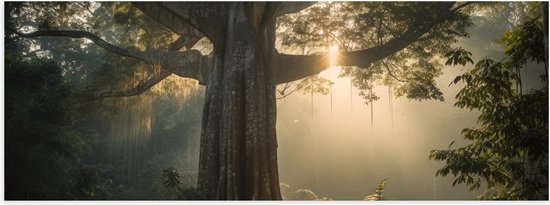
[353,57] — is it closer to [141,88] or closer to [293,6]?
[293,6]

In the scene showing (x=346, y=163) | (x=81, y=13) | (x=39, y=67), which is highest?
(x=81, y=13)

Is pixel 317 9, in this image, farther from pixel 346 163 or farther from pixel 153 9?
pixel 346 163

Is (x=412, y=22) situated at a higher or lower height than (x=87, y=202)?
higher

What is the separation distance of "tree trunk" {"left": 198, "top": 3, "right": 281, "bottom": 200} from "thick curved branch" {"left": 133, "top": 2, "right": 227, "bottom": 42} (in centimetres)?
23

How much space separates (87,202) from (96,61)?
16583 mm

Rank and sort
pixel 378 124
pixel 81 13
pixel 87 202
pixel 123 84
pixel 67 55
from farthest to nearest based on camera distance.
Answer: pixel 378 124, pixel 67 55, pixel 123 84, pixel 81 13, pixel 87 202

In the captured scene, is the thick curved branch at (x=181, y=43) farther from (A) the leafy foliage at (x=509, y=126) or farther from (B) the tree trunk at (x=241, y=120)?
(A) the leafy foliage at (x=509, y=126)

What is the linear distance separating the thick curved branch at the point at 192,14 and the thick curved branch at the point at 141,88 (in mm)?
3832

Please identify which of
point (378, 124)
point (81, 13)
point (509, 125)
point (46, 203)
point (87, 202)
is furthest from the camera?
point (378, 124)

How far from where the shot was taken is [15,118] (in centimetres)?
941

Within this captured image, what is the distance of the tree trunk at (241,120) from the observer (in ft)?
29.4

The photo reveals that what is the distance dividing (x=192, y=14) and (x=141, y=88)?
17.1 feet

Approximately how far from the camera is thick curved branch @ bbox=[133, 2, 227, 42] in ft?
29.5

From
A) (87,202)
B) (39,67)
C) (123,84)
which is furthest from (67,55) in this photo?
(87,202)
